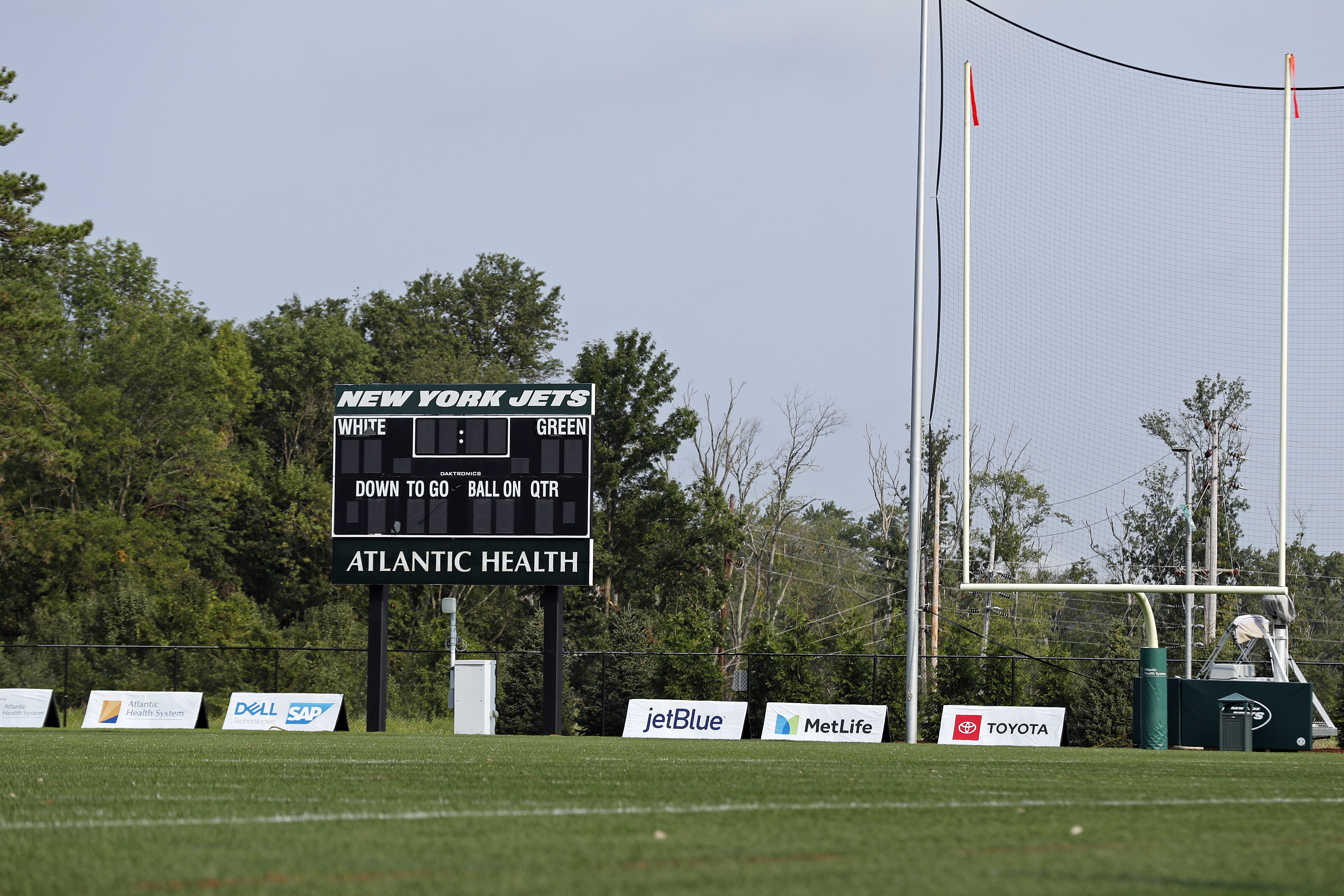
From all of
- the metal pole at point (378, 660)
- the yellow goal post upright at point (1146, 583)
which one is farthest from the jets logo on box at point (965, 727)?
the metal pole at point (378, 660)

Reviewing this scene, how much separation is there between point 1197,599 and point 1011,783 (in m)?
41.1

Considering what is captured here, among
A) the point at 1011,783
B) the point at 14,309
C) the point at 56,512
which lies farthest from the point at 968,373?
the point at 56,512

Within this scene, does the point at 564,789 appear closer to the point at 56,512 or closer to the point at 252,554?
the point at 56,512

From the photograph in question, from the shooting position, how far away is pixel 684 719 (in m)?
23.8

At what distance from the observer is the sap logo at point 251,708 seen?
24281 mm

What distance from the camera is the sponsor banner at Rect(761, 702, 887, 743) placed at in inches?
895

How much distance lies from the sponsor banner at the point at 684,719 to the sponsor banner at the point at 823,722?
619 mm

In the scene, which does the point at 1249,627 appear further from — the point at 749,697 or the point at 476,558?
the point at 476,558

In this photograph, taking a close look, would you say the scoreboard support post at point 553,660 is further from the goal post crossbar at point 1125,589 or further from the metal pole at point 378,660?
the goal post crossbar at point 1125,589

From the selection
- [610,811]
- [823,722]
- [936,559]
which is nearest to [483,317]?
[936,559]

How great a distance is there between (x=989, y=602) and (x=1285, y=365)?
25.3 meters

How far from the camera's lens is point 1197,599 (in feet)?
151

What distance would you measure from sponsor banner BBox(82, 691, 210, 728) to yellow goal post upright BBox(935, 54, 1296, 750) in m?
13.1

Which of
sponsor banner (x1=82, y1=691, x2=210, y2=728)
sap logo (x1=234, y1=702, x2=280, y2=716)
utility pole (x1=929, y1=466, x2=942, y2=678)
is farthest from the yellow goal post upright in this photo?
utility pole (x1=929, y1=466, x2=942, y2=678)
